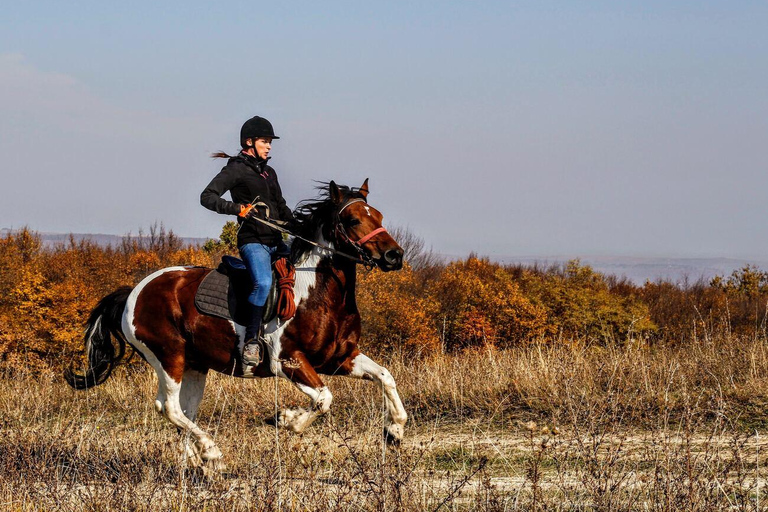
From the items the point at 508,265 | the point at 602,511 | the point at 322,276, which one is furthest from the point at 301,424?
the point at 508,265

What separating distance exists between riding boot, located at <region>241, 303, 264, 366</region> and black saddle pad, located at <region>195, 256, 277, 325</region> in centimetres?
15

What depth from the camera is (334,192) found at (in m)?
7.56

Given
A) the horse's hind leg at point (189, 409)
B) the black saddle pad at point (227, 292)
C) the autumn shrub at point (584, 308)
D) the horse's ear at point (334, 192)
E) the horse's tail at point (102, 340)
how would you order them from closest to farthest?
the horse's hind leg at point (189, 409)
the horse's ear at point (334, 192)
the black saddle pad at point (227, 292)
the horse's tail at point (102, 340)
the autumn shrub at point (584, 308)

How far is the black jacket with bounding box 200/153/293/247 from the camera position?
759 centimetres

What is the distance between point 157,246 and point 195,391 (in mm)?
31643

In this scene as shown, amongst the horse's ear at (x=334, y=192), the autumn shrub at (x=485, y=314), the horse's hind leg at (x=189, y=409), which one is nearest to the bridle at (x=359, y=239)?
the horse's ear at (x=334, y=192)

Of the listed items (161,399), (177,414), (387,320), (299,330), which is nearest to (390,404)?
(299,330)

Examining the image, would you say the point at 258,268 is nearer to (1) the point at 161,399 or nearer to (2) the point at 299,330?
(2) the point at 299,330

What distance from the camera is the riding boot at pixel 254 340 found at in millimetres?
7430

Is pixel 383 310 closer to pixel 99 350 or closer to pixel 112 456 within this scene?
Answer: pixel 99 350

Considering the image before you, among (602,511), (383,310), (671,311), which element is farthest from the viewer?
(671,311)

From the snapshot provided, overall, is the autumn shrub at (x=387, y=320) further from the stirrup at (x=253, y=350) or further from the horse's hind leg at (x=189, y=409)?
the stirrup at (x=253, y=350)

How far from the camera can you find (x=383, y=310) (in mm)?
22297

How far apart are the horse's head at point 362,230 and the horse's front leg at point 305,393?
1.04 meters
